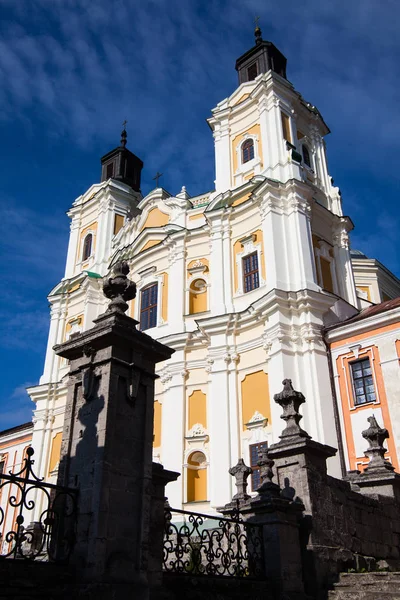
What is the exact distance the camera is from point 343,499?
438 inches

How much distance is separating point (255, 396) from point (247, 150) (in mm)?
13463

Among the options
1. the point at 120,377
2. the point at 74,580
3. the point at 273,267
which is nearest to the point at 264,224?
the point at 273,267

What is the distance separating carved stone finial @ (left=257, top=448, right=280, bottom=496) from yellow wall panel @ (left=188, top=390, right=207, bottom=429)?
14.1 meters

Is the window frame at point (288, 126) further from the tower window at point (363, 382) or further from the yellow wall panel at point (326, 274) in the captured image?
the tower window at point (363, 382)

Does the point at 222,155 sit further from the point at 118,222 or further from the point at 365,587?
the point at 365,587

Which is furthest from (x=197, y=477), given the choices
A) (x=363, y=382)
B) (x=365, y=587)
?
(x=365, y=587)

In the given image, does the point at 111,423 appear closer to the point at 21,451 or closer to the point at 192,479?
the point at 192,479

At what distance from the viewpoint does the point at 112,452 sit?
6.99m

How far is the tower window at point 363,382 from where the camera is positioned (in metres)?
20.6

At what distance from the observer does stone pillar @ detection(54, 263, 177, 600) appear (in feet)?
21.4

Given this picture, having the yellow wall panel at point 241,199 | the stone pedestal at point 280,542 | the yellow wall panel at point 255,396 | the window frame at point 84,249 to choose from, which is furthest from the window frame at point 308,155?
the stone pedestal at point 280,542

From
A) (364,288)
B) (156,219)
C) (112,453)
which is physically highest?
(364,288)

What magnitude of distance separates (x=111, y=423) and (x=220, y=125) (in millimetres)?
26926

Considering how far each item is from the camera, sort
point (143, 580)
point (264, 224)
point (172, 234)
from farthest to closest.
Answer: point (172, 234), point (264, 224), point (143, 580)
